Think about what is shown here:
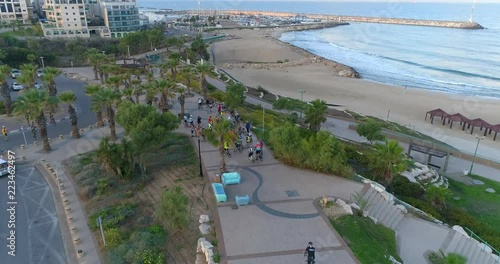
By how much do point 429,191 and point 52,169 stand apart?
23.5 meters

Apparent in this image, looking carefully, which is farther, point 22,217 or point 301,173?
point 301,173

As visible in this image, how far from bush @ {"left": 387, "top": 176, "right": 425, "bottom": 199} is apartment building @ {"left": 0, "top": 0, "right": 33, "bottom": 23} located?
359 feet

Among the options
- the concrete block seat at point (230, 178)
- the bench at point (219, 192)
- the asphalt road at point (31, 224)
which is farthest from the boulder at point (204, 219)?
the asphalt road at point (31, 224)

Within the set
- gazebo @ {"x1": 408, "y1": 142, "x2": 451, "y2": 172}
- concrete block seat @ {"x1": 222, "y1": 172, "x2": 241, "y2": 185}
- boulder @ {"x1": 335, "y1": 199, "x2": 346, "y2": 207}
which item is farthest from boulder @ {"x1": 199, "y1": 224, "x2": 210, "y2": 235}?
gazebo @ {"x1": 408, "y1": 142, "x2": 451, "y2": 172}

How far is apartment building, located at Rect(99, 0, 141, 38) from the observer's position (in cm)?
8750

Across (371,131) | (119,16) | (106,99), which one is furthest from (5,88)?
(119,16)

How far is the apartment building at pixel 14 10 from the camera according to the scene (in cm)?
10088

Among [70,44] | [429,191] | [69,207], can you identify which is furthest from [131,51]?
[429,191]

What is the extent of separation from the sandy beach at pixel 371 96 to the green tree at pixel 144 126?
2660cm

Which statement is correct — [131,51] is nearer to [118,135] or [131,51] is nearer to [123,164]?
[118,135]

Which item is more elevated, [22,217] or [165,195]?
[165,195]

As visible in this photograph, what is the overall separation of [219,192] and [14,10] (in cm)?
11273

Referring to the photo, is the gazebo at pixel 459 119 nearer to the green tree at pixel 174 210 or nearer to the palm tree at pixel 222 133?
the palm tree at pixel 222 133

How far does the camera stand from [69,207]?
1933 cm
